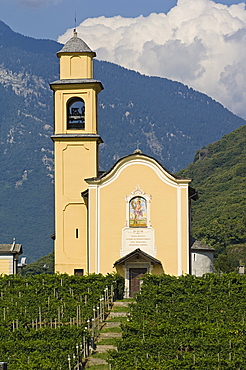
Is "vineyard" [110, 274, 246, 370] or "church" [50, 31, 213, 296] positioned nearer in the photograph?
"vineyard" [110, 274, 246, 370]

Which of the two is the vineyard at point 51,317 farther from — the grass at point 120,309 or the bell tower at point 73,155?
the bell tower at point 73,155

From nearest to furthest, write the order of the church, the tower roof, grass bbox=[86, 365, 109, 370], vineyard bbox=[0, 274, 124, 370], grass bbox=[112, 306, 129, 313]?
vineyard bbox=[0, 274, 124, 370]
grass bbox=[86, 365, 109, 370]
grass bbox=[112, 306, 129, 313]
the church
the tower roof

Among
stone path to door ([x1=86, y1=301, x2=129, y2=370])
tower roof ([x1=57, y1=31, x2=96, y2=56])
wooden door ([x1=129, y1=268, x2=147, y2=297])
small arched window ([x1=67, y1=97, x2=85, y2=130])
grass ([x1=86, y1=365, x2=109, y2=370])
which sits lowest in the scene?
grass ([x1=86, y1=365, x2=109, y2=370])

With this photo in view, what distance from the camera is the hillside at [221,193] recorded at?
87438 mm

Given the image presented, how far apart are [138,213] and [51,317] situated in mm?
12367

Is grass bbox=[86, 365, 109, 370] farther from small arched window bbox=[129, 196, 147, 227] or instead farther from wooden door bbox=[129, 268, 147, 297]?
small arched window bbox=[129, 196, 147, 227]

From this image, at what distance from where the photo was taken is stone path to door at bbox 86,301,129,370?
2792 cm

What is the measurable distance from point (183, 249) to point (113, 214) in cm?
391

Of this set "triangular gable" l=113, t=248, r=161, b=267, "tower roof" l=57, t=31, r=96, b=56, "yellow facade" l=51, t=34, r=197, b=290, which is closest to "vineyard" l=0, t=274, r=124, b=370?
"triangular gable" l=113, t=248, r=161, b=267

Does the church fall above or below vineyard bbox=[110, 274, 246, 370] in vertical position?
above

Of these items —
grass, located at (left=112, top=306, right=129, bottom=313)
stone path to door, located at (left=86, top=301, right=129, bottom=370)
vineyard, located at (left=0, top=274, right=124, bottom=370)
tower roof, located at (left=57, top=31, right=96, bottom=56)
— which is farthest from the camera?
tower roof, located at (left=57, top=31, right=96, bottom=56)

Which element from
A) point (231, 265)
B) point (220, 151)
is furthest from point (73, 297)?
point (220, 151)

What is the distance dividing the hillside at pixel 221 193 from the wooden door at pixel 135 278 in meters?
38.9

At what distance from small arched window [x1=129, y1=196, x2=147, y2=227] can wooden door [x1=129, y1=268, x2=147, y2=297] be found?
7.32 ft
